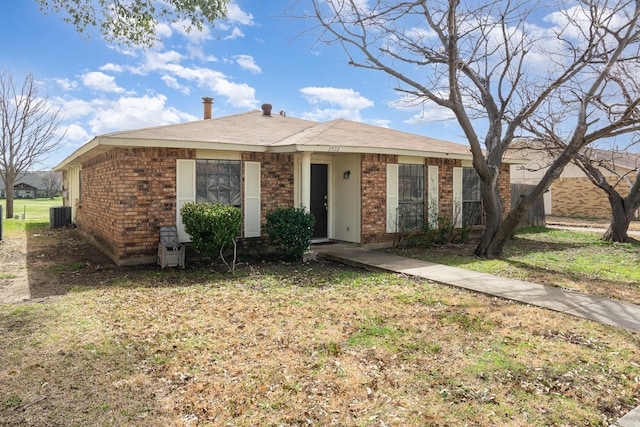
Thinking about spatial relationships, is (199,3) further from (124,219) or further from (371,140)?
(371,140)

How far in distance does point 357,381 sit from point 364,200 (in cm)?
692

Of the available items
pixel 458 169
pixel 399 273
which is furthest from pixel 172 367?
pixel 458 169

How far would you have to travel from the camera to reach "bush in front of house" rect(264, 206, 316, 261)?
8727mm

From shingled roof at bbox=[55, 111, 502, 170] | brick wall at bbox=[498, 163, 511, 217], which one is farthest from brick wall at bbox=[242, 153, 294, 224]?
brick wall at bbox=[498, 163, 511, 217]

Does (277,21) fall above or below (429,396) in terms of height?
above

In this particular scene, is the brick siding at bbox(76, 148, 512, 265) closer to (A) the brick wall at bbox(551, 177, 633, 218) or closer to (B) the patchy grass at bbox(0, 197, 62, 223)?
(B) the patchy grass at bbox(0, 197, 62, 223)

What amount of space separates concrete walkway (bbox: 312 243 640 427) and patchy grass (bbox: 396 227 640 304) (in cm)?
48

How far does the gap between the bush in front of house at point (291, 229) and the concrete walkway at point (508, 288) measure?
A: 29.5 inches

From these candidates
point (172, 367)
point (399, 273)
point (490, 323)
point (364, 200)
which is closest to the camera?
point (172, 367)

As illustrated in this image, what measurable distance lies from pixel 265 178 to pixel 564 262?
21.7 ft

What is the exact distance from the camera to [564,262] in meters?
9.02

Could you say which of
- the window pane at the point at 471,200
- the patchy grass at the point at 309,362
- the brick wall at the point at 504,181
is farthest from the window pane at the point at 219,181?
the brick wall at the point at 504,181

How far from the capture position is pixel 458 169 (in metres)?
12.1

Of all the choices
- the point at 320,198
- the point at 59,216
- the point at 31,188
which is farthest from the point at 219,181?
the point at 31,188
